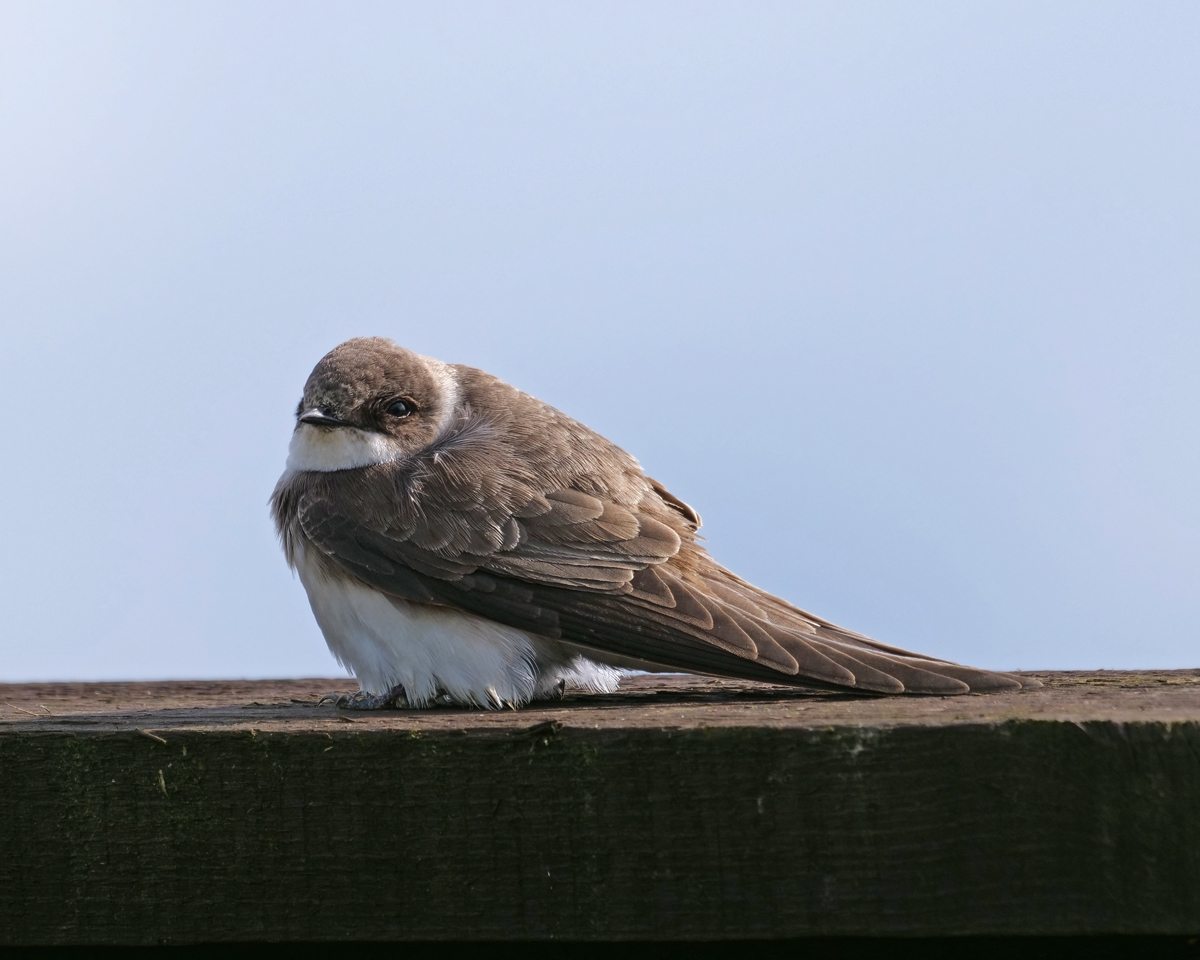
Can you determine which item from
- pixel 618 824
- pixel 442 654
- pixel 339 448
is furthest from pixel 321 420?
pixel 618 824

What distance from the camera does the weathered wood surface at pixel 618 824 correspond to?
252 cm

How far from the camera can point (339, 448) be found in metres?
4.54

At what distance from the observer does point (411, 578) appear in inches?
154

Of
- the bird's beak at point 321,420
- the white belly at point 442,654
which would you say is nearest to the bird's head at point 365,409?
the bird's beak at point 321,420

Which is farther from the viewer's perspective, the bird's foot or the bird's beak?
the bird's beak

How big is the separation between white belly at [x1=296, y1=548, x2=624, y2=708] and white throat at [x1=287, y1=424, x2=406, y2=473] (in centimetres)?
48

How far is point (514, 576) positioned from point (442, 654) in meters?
0.31

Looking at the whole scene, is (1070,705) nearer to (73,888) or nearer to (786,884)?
(786,884)

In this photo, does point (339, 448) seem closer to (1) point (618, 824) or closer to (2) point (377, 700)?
(2) point (377, 700)

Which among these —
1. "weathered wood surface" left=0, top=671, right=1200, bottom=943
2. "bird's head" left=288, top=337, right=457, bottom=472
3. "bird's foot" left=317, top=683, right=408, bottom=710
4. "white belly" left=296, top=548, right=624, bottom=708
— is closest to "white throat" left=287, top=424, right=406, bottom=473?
"bird's head" left=288, top=337, right=457, bottom=472

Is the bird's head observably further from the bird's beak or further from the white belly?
the white belly

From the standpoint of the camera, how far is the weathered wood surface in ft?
8.27

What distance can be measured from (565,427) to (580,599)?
3.10 feet

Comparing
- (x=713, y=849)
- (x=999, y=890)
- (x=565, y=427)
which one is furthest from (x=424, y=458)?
(x=999, y=890)
